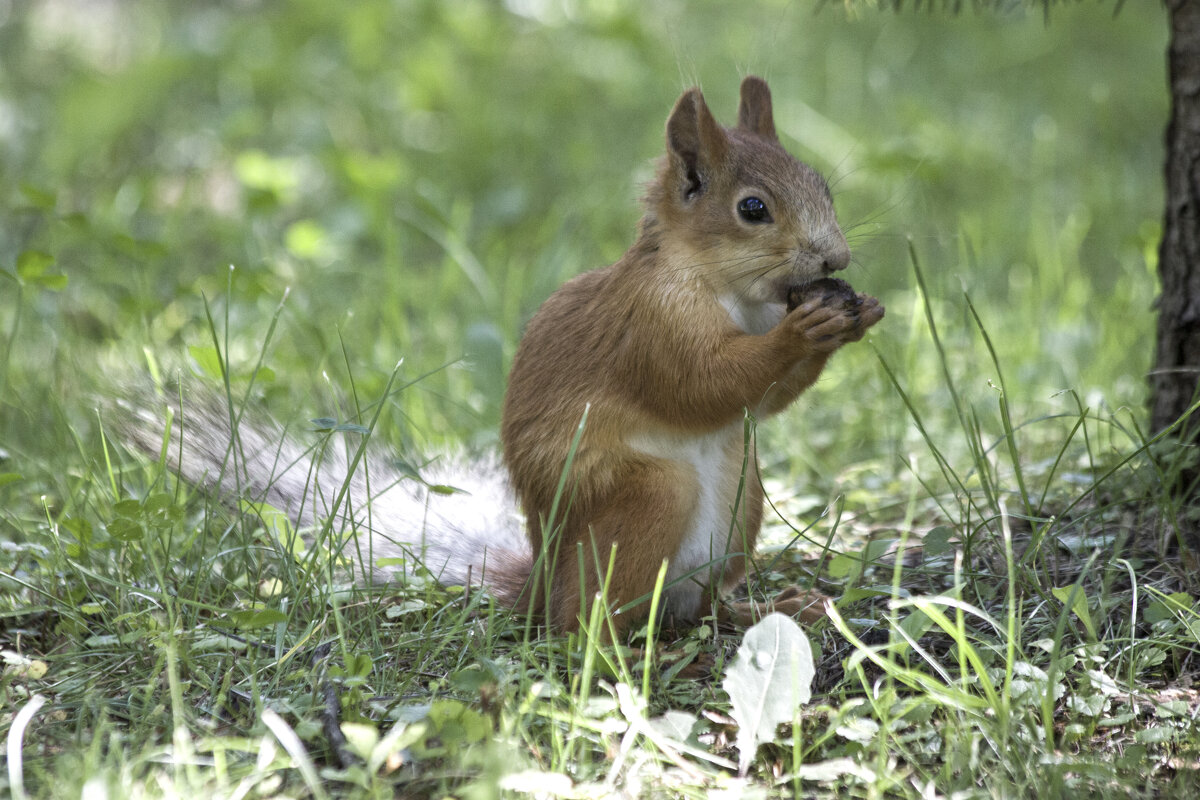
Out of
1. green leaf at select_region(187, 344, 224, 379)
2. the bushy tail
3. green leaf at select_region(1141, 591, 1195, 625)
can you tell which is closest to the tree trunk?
green leaf at select_region(1141, 591, 1195, 625)

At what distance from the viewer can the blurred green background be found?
2760mm

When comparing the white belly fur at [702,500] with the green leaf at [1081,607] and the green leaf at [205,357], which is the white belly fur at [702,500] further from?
the green leaf at [205,357]

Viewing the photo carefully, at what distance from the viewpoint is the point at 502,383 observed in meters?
2.80

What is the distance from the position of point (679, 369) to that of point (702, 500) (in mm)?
212

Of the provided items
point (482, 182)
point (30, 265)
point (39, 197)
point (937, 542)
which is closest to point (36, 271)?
point (30, 265)

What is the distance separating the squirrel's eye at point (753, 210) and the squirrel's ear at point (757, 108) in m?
0.28

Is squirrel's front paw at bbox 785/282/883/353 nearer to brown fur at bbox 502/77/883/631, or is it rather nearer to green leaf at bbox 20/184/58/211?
brown fur at bbox 502/77/883/631

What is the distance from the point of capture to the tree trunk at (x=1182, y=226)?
6.52 feet

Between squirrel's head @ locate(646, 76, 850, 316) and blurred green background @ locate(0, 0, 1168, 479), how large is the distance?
348 mm

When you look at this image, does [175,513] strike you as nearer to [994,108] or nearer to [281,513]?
[281,513]

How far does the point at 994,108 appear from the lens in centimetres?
458

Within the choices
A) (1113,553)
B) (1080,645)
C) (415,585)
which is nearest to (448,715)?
(415,585)

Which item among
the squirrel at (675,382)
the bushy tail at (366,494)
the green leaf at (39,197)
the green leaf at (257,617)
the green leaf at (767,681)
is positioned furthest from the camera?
the green leaf at (39,197)

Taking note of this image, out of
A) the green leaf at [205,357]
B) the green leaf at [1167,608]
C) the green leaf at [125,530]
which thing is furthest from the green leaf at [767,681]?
the green leaf at [205,357]
